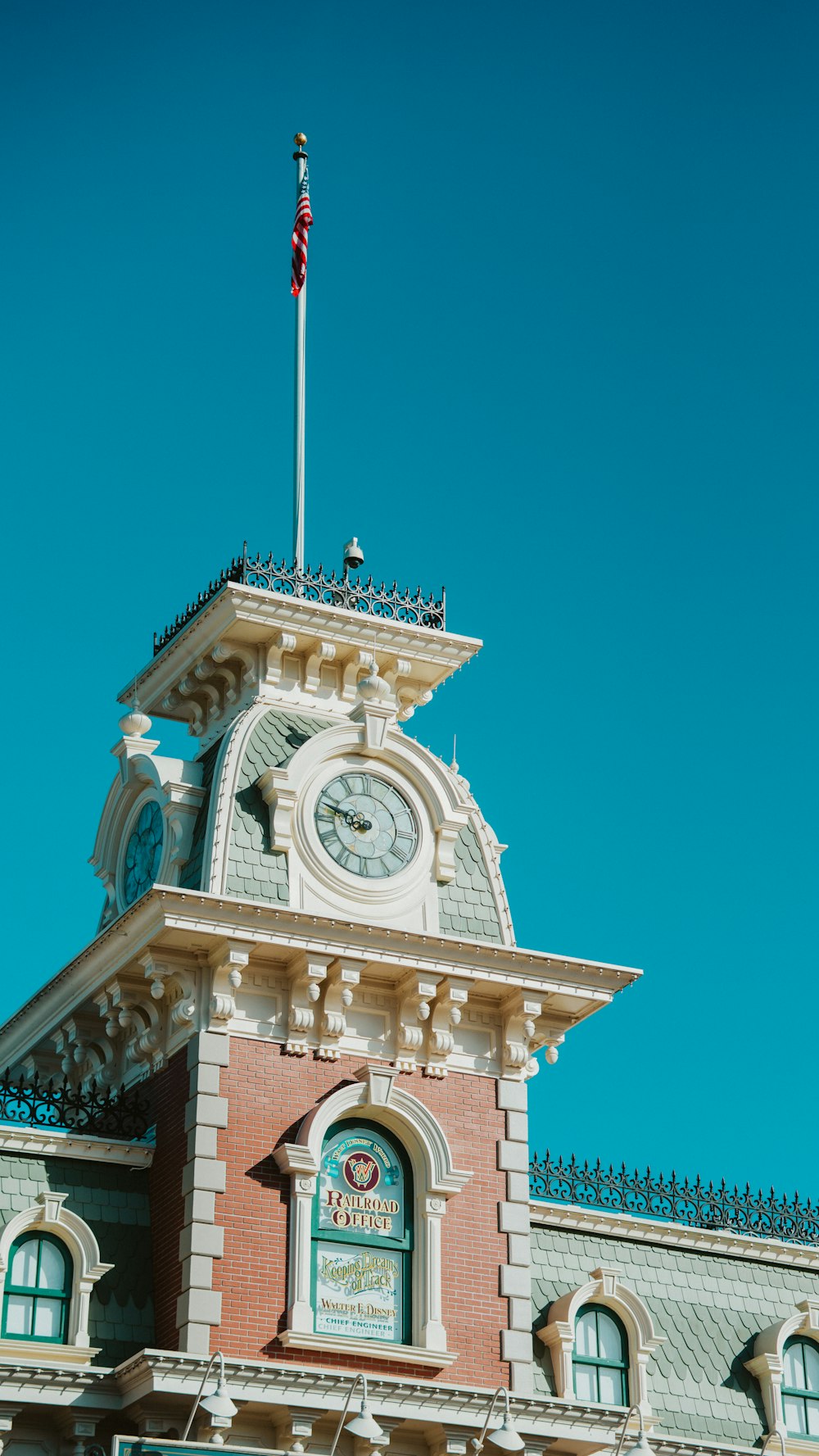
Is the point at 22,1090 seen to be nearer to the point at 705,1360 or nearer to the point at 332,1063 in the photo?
the point at 332,1063

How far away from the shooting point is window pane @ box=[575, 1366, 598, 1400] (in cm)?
2817

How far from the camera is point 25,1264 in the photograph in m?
26.0

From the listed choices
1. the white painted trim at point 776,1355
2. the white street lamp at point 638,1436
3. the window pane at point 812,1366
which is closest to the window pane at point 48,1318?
the white street lamp at point 638,1436

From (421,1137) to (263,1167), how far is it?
1967 mm

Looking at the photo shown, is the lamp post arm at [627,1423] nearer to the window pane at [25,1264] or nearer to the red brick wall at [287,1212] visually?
the red brick wall at [287,1212]

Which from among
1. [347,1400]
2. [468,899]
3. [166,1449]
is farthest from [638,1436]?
[468,899]

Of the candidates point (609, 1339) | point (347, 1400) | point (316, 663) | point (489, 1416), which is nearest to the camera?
point (347, 1400)

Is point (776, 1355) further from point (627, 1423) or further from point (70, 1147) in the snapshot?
point (70, 1147)

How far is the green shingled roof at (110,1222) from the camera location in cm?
2611

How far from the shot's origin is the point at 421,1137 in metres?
27.6

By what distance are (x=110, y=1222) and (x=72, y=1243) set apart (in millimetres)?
752

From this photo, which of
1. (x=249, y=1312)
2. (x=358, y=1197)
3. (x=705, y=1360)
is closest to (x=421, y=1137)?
(x=358, y=1197)

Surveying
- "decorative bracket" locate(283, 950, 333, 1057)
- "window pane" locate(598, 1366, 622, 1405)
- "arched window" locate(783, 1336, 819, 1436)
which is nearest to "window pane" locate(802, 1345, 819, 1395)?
"arched window" locate(783, 1336, 819, 1436)

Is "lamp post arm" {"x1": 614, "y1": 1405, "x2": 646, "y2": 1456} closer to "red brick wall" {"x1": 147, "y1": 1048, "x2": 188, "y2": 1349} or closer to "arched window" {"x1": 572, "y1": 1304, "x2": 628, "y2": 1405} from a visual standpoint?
"arched window" {"x1": 572, "y1": 1304, "x2": 628, "y2": 1405}
